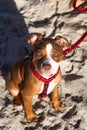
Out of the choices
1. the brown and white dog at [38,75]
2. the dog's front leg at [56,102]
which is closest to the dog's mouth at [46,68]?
the brown and white dog at [38,75]

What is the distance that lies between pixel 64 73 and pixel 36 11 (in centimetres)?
88

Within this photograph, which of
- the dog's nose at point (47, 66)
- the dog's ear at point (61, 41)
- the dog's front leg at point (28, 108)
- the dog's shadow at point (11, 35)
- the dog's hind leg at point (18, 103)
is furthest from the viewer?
the dog's shadow at point (11, 35)

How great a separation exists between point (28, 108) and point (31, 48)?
0.83 meters

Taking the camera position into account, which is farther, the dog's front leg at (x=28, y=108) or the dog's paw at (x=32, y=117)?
the dog's paw at (x=32, y=117)

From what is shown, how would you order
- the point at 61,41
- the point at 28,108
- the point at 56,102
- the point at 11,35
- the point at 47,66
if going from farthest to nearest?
the point at 11,35 → the point at 56,102 → the point at 28,108 → the point at 61,41 → the point at 47,66

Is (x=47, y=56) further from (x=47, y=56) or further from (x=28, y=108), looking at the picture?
(x=28, y=108)

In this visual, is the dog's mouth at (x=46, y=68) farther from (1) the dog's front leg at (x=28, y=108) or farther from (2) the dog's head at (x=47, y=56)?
(1) the dog's front leg at (x=28, y=108)

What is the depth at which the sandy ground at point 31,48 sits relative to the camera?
3.17 m

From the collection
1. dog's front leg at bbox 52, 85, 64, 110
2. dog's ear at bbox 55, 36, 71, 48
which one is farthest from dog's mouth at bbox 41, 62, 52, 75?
dog's front leg at bbox 52, 85, 64, 110

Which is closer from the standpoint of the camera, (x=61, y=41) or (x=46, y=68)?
(x=46, y=68)

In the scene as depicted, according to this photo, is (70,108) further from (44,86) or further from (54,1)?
(54,1)

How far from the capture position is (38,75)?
2.82 m

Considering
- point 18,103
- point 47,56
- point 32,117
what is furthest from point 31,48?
point 47,56

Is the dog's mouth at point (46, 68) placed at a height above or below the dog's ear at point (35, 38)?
below
